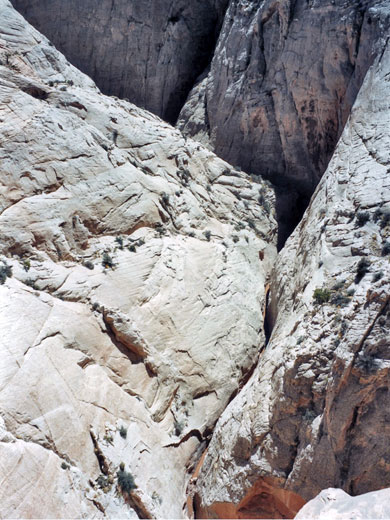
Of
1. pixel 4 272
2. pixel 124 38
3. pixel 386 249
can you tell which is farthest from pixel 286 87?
pixel 4 272

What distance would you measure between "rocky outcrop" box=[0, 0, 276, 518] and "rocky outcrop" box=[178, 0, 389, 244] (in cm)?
379

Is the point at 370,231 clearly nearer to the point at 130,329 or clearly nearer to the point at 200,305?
the point at 200,305

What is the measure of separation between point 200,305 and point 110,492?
807 centimetres

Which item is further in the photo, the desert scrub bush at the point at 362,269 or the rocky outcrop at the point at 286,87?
the rocky outcrop at the point at 286,87

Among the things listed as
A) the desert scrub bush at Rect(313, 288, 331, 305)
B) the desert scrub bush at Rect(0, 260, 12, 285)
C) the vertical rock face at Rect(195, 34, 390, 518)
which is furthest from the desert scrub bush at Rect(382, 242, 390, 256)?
the desert scrub bush at Rect(0, 260, 12, 285)

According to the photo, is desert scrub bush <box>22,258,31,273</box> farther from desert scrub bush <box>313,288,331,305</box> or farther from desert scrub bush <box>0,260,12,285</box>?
desert scrub bush <box>313,288,331,305</box>

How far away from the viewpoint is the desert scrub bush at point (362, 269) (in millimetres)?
16000

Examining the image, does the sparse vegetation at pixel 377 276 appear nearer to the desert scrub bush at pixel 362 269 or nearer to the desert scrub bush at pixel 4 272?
the desert scrub bush at pixel 362 269

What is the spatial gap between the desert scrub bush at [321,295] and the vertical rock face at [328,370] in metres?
0.07

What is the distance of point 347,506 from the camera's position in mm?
7500

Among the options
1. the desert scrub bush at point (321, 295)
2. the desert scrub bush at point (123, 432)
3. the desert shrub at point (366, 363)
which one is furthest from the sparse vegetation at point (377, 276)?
the desert scrub bush at point (123, 432)

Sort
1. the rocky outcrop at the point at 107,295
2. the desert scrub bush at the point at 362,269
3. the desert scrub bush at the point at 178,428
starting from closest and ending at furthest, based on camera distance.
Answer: the rocky outcrop at the point at 107,295 < the desert scrub bush at the point at 362,269 < the desert scrub bush at the point at 178,428

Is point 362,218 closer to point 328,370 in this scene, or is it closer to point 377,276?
point 377,276

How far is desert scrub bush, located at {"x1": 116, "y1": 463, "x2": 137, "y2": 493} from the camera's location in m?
14.7
